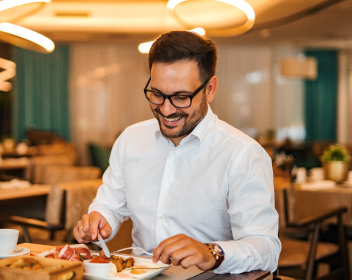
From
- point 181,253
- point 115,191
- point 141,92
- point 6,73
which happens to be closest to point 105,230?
point 115,191

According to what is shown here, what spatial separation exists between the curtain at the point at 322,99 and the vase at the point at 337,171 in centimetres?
818

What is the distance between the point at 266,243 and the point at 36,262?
69 centimetres

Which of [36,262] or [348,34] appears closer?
[36,262]

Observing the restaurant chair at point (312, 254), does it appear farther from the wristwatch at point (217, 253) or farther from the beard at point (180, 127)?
the wristwatch at point (217, 253)

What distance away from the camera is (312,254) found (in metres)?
2.72

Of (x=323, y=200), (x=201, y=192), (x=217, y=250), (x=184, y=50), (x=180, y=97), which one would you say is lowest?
(x=323, y=200)

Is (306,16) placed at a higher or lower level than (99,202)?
higher

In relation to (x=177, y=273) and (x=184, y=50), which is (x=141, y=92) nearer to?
(x=184, y=50)

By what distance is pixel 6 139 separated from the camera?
762 centimetres

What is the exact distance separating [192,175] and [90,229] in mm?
406

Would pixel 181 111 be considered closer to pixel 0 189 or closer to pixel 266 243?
pixel 266 243

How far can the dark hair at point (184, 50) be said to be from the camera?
1513 millimetres

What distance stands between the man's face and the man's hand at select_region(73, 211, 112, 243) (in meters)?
0.39

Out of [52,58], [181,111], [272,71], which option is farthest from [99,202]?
[272,71]
